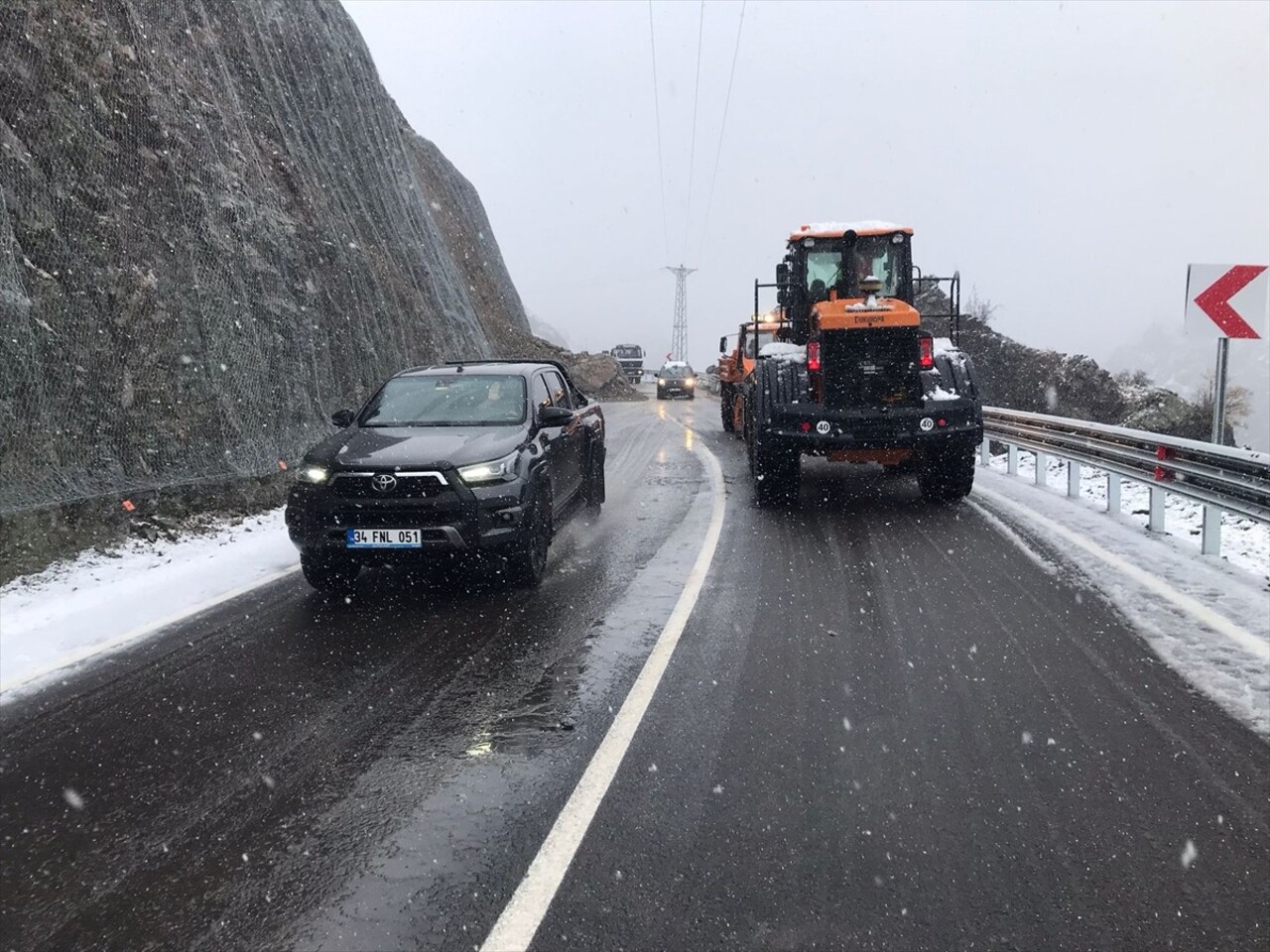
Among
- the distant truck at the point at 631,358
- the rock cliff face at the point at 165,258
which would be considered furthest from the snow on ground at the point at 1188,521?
the distant truck at the point at 631,358

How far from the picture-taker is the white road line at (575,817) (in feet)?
9.02

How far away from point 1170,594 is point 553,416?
477cm

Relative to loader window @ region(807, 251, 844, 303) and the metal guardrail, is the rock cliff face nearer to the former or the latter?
loader window @ region(807, 251, 844, 303)

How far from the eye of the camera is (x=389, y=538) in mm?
6359

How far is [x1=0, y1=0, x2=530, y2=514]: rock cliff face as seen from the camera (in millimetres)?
8445

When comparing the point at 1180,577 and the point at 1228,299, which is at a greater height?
the point at 1228,299

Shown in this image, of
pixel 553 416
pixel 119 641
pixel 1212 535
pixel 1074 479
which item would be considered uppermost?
pixel 553 416

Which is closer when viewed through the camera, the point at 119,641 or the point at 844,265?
the point at 119,641

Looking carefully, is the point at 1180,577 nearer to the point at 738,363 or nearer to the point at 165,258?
the point at 165,258

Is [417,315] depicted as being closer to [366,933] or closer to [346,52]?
[346,52]

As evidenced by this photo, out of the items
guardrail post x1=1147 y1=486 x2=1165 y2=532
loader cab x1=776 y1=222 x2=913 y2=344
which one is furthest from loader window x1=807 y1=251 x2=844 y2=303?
guardrail post x1=1147 y1=486 x2=1165 y2=532

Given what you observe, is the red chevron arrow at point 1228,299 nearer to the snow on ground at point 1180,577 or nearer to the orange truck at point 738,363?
the snow on ground at point 1180,577

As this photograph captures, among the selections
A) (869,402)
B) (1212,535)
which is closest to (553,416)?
(869,402)

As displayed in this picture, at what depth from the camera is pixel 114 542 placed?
828cm
